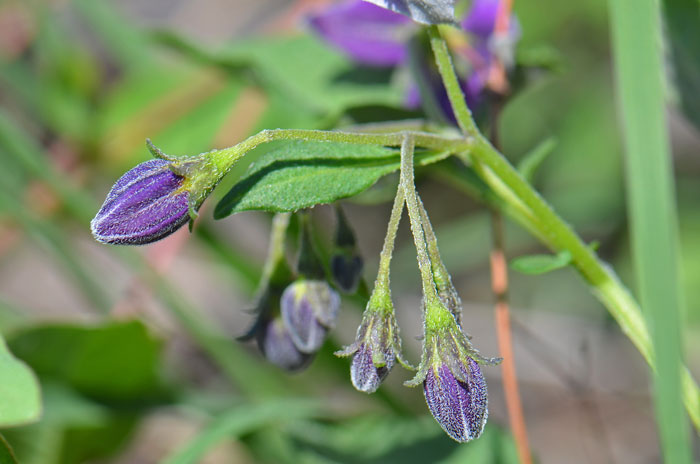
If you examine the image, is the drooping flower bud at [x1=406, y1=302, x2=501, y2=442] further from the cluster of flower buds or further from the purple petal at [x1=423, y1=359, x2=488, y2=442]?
the cluster of flower buds

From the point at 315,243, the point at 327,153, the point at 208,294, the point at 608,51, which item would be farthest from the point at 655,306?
the point at 208,294

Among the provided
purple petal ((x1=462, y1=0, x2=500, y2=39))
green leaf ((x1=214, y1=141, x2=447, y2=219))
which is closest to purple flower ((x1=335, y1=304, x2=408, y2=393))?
green leaf ((x1=214, y1=141, x2=447, y2=219))

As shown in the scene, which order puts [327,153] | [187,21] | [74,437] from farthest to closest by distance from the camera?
[187,21] < [74,437] < [327,153]

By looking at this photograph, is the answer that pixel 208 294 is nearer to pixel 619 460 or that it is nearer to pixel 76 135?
pixel 76 135

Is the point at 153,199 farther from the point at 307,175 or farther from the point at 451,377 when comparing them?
the point at 451,377

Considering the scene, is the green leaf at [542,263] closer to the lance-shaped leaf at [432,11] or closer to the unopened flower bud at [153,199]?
the lance-shaped leaf at [432,11]

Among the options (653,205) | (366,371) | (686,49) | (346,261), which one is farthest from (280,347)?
(686,49)
